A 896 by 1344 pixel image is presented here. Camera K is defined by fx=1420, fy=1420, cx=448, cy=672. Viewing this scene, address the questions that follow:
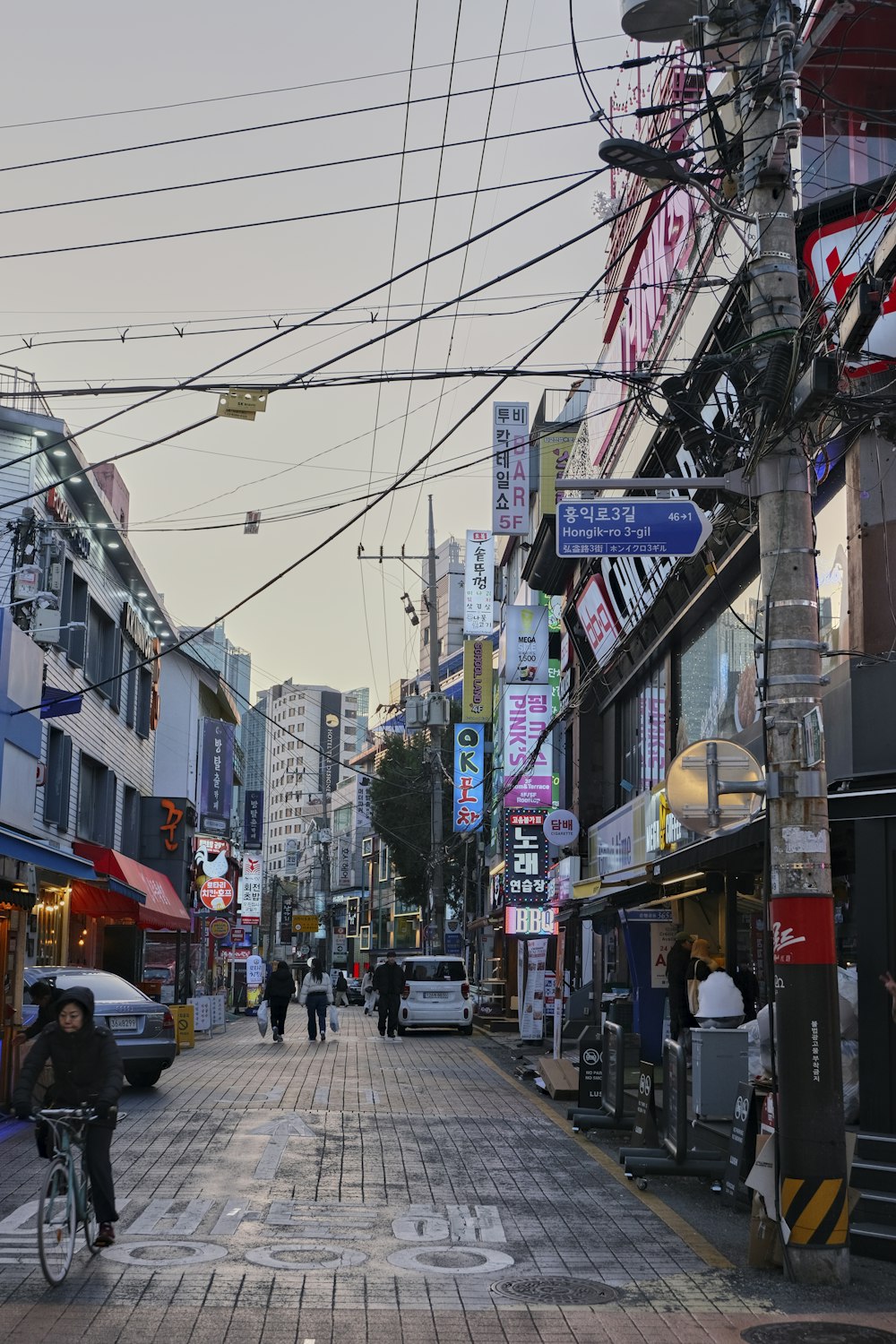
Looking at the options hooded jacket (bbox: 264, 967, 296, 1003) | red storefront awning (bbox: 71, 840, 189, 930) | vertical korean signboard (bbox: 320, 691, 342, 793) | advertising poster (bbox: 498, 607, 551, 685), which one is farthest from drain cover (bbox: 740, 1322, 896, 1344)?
vertical korean signboard (bbox: 320, 691, 342, 793)

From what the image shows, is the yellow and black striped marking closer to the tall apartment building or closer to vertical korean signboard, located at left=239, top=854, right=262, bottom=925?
vertical korean signboard, located at left=239, top=854, right=262, bottom=925

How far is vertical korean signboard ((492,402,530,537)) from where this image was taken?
31.5 metres

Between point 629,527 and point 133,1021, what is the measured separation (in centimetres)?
1058

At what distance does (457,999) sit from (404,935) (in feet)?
222

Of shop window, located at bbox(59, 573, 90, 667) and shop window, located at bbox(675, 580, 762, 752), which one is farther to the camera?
shop window, located at bbox(59, 573, 90, 667)

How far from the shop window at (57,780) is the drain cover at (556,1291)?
61.4 ft

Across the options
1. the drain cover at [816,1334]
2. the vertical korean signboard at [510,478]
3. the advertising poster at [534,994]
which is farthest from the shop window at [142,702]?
the drain cover at [816,1334]

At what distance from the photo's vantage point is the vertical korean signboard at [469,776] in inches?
1889

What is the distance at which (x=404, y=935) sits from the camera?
9775 cm

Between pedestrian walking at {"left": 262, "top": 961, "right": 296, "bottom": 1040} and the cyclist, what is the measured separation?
19184mm

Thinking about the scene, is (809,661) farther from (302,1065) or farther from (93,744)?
(93,744)

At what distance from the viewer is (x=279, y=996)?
28281mm

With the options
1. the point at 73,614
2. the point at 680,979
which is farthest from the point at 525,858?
the point at 680,979

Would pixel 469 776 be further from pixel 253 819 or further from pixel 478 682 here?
pixel 253 819
